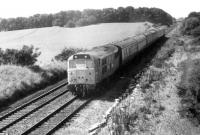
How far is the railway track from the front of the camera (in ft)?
49.5

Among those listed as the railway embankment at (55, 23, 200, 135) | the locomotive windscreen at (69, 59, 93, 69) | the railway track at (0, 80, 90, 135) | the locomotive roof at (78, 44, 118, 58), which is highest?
the locomotive roof at (78, 44, 118, 58)

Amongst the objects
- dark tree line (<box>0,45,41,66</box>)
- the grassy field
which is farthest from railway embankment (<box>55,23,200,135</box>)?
dark tree line (<box>0,45,41,66</box>)

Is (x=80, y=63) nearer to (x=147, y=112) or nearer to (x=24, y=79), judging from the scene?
(x=147, y=112)

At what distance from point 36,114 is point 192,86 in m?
9.30

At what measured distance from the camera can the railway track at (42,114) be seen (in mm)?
15094

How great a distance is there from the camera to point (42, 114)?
1755 centimetres

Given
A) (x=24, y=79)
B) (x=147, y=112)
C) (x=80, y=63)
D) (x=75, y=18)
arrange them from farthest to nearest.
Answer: (x=75, y=18), (x=24, y=79), (x=80, y=63), (x=147, y=112)

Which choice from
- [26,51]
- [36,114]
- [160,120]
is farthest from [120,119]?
[26,51]

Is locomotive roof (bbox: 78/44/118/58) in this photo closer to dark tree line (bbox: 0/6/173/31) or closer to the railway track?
the railway track

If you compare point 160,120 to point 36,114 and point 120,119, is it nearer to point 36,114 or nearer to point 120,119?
point 120,119

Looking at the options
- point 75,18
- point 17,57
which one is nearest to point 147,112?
point 17,57

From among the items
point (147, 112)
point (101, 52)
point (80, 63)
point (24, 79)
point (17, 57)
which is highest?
point (101, 52)

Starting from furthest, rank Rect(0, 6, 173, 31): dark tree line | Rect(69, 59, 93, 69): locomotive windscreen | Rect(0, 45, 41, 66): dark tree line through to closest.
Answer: Rect(0, 6, 173, 31): dark tree line → Rect(0, 45, 41, 66): dark tree line → Rect(69, 59, 93, 69): locomotive windscreen

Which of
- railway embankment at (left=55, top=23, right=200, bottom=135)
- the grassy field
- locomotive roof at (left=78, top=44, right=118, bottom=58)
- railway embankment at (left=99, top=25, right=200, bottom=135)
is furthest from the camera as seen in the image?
the grassy field
